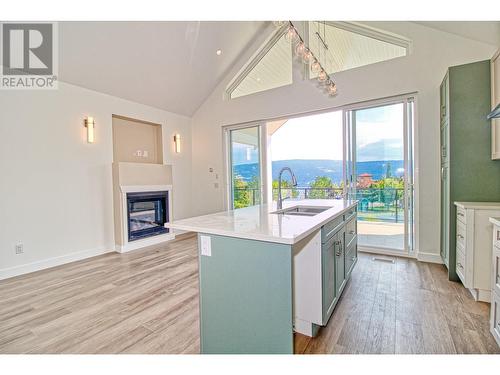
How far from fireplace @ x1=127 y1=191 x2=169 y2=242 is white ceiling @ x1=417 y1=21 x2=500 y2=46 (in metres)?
5.03

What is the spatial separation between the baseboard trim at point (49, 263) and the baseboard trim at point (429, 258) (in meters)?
4.90

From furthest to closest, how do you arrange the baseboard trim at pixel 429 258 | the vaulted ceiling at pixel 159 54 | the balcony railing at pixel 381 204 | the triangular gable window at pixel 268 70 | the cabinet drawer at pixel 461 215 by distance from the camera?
1. the triangular gable window at pixel 268 70
2. the balcony railing at pixel 381 204
3. the baseboard trim at pixel 429 258
4. the vaulted ceiling at pixel 159 54
5. the cabinet drawer at pixel 461 215

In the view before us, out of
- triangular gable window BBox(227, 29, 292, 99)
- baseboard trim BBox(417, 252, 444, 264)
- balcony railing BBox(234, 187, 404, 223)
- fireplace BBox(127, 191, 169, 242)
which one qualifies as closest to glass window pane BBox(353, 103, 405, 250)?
balcony railing BBox(234, 187, 404, 223)

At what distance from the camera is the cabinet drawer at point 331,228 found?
1.85 meters

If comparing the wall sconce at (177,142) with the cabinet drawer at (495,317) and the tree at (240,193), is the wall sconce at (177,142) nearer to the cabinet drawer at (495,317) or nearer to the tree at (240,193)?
the tree at (240,193)

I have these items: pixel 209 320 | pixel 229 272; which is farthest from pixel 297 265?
pixel 209 320

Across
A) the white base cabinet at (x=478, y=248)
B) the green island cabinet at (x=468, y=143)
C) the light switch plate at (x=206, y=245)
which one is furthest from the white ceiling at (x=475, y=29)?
the light switch plate at (x=206, y=245)

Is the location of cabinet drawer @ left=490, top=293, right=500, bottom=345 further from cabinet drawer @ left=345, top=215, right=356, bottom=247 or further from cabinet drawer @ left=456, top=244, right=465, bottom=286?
cabinet drawer @ left=345, top=215, right=356, bottom=247

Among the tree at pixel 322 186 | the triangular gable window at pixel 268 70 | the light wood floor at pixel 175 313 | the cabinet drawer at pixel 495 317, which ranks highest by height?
the triangular gable window at pixel 268 70

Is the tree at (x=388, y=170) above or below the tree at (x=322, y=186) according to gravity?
above

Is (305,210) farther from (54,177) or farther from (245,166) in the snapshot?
(54,177)

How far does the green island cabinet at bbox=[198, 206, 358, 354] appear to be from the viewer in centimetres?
142

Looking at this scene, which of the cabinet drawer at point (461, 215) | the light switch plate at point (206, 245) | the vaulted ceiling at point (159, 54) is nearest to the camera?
the light switch plate at point (206, 245)
